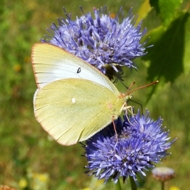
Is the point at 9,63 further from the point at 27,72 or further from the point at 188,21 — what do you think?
the point at 188,21

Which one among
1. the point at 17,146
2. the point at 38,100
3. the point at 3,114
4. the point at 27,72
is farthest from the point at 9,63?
the point at 38,100

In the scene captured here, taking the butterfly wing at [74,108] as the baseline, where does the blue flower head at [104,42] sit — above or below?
above

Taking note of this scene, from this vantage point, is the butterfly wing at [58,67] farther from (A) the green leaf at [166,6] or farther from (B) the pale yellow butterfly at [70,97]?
(A) the green leaf at [166,6]

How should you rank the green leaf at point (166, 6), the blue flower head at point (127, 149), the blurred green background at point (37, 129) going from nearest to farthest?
the green leaf at point (166, 6) < the blue flower head at point (127, 149) < the blurred green background at point (37, 129)

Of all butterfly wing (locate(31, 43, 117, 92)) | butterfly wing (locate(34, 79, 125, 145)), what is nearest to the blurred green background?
butterfly wing (locate(34, 79, 125, 145))

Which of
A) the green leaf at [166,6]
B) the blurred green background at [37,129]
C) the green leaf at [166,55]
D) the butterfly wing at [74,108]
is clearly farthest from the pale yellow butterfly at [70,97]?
the blurred green background at [37,129]

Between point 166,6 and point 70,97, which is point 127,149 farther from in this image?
point 166,6
